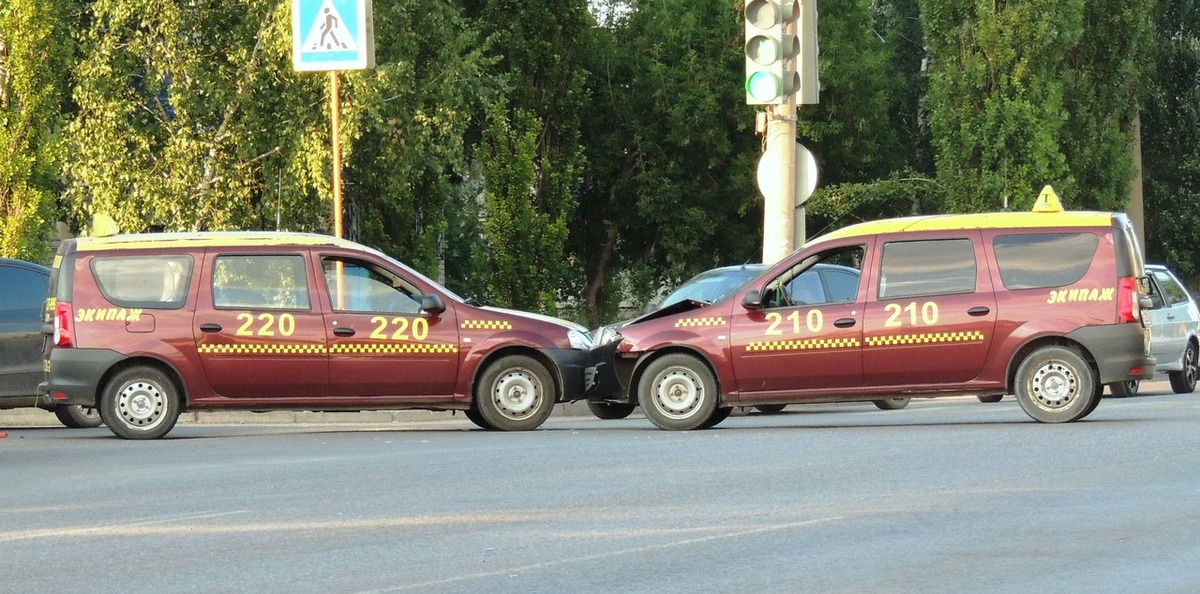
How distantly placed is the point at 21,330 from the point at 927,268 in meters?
8.33

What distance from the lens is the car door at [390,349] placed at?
695 inches

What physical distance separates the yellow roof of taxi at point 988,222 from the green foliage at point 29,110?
13167 millimetres

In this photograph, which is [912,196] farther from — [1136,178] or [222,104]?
[222,104]

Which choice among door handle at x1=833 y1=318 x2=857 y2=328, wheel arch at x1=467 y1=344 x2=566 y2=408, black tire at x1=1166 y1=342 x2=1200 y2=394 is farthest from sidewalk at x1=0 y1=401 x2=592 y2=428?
black tire at x1=1166 y1=342 x2=1200 y2=394

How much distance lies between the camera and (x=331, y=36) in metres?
21.4

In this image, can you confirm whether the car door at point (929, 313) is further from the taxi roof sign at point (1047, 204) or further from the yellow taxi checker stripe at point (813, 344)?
the taxi roof sign at point (1047, 204)

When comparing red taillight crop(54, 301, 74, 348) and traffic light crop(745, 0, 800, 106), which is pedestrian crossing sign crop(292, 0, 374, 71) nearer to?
traffic light crop(745, 0, 800, 106)

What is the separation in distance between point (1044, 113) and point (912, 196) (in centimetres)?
735

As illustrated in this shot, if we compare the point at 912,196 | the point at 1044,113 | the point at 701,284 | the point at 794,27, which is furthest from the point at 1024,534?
the point at 912,196

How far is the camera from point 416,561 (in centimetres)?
959

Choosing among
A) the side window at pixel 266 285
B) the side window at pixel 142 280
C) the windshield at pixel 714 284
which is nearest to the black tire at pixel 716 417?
the side window at pixel 266 285

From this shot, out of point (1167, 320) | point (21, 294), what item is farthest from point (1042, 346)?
point (1167, 320)

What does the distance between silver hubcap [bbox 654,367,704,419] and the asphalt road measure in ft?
1.32

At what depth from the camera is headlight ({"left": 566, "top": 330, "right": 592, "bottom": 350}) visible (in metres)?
18.0
